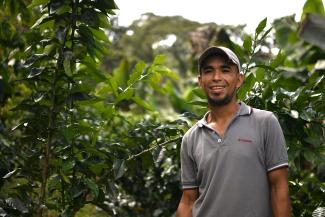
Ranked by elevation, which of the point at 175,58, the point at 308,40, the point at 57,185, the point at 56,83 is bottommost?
the point at 175,58

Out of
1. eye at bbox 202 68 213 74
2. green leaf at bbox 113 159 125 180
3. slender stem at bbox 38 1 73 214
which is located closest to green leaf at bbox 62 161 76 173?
slender stem at bbox 38 1 73 214

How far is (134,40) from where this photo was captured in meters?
18.1

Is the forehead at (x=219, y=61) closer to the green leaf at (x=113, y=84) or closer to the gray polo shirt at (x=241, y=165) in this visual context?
the gray polo shirt at (x=241, y=165)

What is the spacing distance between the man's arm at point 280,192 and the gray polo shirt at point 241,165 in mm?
22

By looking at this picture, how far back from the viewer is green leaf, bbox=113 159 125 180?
243 centimetres

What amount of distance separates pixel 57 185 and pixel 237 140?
1.11m

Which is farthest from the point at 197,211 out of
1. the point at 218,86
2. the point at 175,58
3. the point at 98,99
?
the point at 175,58

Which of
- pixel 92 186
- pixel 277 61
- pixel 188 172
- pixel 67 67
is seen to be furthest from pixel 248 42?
pixel 92 186

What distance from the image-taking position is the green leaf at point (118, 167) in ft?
7.96

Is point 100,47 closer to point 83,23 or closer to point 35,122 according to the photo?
point 83,23

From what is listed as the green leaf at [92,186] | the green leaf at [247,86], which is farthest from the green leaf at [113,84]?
the green leaf at [247,86]

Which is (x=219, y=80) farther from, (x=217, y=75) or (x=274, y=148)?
(x=274, y=148)

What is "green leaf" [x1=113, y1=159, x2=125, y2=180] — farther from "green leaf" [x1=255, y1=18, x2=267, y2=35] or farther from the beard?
"green leaf" [x1=255, y1=18, x2=267, y2=35]

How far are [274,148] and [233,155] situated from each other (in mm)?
166
